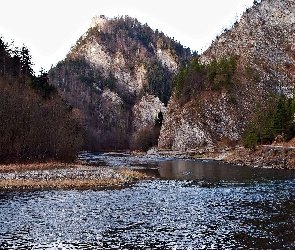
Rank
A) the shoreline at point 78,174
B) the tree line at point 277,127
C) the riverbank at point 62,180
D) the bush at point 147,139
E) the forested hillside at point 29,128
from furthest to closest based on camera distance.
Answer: the bush at point 147,139, the tree line at point 277,127, the forested hillside at point 29,128, the shoreline at point 78,174, the riverbank at point 62,180

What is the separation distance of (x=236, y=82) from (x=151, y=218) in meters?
128

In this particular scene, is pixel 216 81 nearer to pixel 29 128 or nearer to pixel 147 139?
pixel 147 139

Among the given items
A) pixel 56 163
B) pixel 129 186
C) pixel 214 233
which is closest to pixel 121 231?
pixel 214 233

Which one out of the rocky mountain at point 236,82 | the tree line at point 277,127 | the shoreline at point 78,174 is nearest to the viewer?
the shoreline at point 78,174

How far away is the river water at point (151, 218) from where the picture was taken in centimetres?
2409

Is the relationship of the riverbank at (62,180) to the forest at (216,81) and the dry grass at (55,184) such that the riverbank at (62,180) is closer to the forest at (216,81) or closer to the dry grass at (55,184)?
the dry grass at (55,184)

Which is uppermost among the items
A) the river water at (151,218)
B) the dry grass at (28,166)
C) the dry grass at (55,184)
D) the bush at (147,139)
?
the bush at (147,139)

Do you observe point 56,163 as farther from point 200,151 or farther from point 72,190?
point 200,151

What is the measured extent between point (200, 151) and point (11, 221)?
350ft

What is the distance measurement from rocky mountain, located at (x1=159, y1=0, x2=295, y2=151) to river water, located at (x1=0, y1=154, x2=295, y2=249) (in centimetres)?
9460

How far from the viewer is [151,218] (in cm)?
3122

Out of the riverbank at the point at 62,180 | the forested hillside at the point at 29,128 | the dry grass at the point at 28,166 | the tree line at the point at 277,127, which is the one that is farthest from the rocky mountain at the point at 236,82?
the riverbank at the point at 62,180

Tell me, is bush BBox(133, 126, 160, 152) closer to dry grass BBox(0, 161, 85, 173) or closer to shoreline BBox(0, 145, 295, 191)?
shoreline BBox(0, 145, 295, 191)

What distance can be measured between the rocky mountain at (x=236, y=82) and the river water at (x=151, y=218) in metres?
94.6
